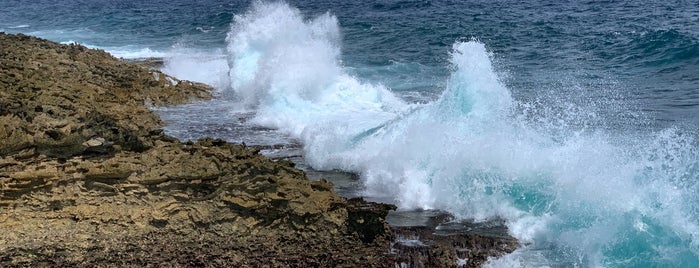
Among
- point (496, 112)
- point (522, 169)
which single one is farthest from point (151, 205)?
point (496, 112)

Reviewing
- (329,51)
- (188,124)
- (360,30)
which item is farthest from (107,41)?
(188,124)

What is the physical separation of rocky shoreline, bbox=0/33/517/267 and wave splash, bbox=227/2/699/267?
0.90 meters

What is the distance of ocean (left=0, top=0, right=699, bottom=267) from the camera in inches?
316

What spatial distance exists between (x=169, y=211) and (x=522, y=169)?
4690 millimetres

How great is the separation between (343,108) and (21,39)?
9.62 metres

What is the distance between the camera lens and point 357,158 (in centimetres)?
1095

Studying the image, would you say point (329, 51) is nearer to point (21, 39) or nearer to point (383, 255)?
point (21, 39)

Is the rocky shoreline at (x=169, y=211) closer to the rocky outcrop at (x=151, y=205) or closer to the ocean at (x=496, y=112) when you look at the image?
the rocky outcrop at (x=151, y=205)

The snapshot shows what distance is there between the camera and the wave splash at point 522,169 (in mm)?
7500

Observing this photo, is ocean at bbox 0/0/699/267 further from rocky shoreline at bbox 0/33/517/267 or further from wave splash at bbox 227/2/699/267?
rocky shoreline at bbox 0/33/517/267

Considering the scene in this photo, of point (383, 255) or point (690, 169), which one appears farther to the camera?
point (690, 169)

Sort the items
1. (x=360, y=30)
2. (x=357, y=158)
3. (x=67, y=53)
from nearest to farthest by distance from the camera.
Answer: (x=357, y=158) → (x=67, y=53) → (x=360, y=30)

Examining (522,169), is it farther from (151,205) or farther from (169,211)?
(151,205)

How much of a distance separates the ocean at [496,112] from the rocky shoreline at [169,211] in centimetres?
121
